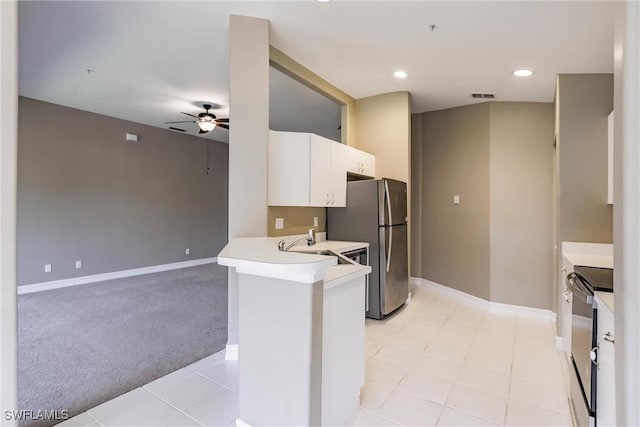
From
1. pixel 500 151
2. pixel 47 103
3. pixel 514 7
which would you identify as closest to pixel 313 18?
pixel 514 7

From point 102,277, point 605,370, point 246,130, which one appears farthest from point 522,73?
point 102,277

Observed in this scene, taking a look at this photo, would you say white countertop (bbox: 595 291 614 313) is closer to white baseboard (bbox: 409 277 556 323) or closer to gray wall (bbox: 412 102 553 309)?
white baseboard (bbox: 409 277 556 323)

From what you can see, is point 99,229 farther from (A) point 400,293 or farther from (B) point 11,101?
(B) point 11,101

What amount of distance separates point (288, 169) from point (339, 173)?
781mm

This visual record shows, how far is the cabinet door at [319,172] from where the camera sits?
126 inches

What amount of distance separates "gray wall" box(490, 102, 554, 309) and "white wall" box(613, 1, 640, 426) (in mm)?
3523

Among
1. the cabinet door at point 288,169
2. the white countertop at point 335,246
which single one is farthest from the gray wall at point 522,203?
the cabinet door at point 288,169

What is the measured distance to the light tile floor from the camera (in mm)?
1928

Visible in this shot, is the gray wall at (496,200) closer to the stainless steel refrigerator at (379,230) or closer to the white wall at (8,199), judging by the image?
the stainless steel refrigerator at (379,230)

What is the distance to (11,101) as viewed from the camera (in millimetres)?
973

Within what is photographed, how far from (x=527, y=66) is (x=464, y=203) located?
186cm

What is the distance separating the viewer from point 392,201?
3.75 metres

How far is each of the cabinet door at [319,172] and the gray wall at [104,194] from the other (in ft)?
14.0

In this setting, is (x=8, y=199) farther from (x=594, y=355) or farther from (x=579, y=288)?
(x=579, y=288)
